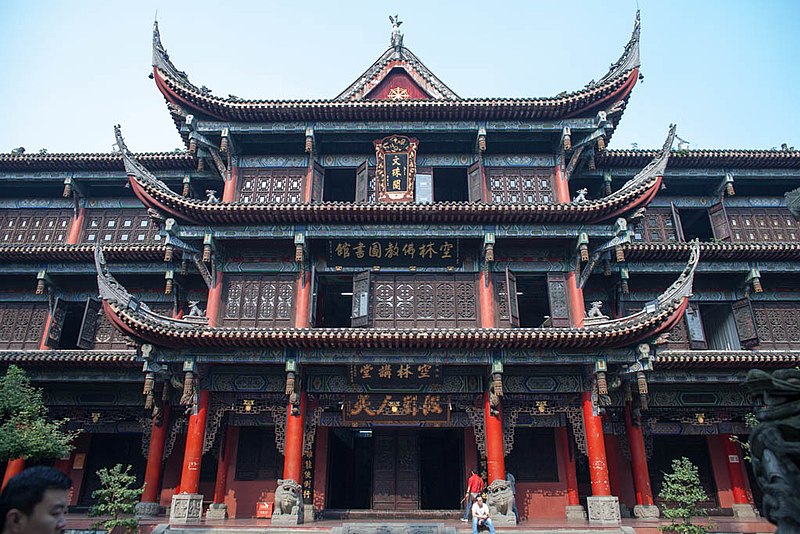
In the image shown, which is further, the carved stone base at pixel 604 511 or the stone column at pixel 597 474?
the stone column at pixel 597 474

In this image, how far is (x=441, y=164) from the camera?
1695 centimetres

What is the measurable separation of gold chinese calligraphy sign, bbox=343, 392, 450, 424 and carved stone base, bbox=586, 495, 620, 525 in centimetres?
412

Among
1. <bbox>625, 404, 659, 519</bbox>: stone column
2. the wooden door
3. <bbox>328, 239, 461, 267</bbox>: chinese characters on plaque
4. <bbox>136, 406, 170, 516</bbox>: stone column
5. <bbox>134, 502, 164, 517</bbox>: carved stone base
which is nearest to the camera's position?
<bbox>134, 502, 164, 517</bbox>: carved stone base

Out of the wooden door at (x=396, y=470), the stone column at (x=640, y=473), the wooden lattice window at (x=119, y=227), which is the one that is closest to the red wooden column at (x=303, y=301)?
the wooden door at (x=396, y=470)

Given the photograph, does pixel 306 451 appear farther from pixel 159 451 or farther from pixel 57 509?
pixel 57 509

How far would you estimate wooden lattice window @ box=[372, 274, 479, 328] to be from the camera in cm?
1477

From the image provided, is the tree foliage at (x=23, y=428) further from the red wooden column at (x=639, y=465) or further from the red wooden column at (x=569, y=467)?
the red wooden column at (x=639, y=465)

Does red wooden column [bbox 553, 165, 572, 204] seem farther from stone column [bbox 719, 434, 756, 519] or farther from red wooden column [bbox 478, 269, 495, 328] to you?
stone column [bbox 719, 434, 756, 519]

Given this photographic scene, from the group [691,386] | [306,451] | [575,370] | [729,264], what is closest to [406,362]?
[306,451]

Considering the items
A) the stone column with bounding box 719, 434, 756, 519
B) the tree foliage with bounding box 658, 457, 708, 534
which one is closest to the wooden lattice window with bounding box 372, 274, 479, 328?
the tree foliage with bounding box 658, 457, 708, 534

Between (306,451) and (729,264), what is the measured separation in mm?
13907

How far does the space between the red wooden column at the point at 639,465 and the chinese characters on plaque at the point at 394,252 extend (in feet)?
22.8

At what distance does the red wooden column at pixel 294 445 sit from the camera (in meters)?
13.1

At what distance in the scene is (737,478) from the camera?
15.7m
